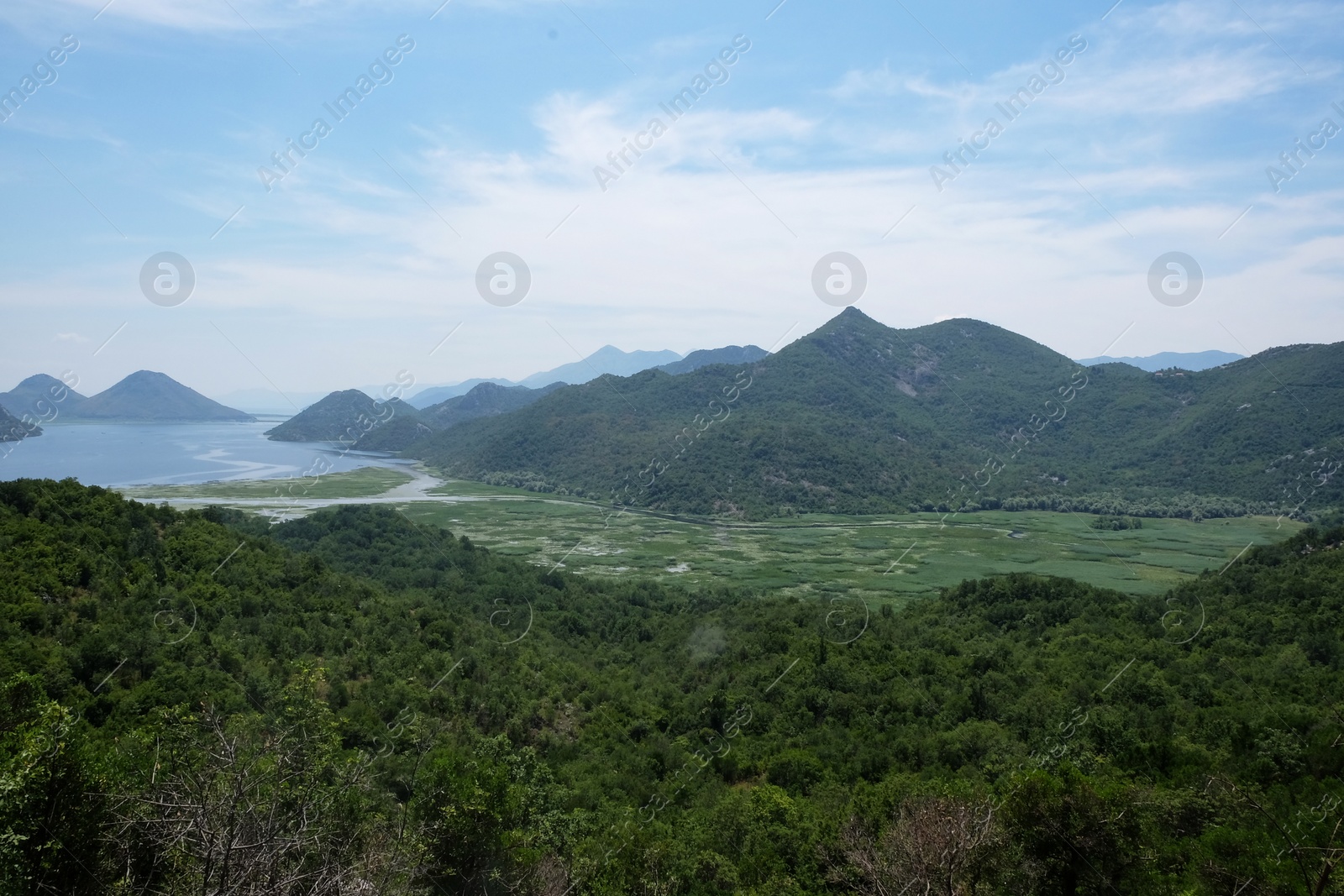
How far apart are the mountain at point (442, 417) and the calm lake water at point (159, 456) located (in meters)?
10.4

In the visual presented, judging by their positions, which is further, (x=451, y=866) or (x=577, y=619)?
(x=577, y=619)

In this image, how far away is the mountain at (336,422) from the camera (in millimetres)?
158875

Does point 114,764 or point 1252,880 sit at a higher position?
point 114,764

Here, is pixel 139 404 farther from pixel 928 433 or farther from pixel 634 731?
pixel 634 731

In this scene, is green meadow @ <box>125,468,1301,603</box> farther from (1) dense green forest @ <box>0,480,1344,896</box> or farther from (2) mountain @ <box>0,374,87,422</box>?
(2) mountain @ <box>0,374,87,422</box>

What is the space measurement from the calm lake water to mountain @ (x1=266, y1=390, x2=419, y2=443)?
7.50 ft

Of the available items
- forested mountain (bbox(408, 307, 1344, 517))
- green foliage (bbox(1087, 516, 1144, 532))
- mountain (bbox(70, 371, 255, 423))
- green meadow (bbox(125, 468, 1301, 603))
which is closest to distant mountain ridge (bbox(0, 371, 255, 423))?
mountain (bbox(70, 371, 255, 423))

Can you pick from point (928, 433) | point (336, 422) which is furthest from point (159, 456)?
point (928, 433)

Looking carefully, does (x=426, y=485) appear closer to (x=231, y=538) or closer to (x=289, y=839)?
(x=231, y=538)

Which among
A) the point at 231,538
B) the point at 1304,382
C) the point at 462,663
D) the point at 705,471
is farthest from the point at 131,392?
the point at 1304,382

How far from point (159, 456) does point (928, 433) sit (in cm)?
12082

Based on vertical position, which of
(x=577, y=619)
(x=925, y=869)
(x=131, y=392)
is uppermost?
(x=131, y=392)

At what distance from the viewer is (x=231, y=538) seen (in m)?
34.8

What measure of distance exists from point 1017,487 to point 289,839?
11369 centimetres
